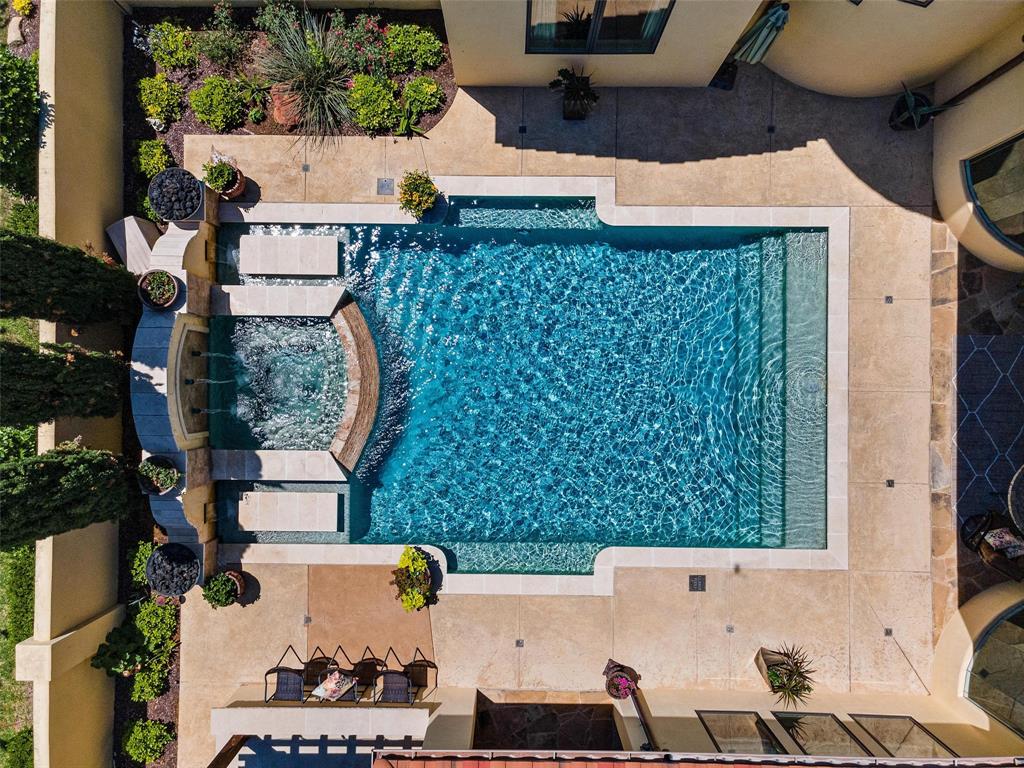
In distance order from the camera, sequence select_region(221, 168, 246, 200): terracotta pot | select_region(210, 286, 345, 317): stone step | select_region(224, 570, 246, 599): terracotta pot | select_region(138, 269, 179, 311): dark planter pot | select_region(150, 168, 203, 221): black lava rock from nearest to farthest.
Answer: select_region(138, 269, 179, 311): dark planter pot < select_region(150, 168, 203, 221): black lava rock < select_region(221, 168, 246, 200): terracotta pot < select_region(224, 570, 246, 599): terracotta pot < select_region(210, 286, 345, 317): stone step

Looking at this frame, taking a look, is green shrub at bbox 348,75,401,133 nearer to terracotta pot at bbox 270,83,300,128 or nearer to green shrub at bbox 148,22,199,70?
terracotta pot at bbox 270,83,300,128

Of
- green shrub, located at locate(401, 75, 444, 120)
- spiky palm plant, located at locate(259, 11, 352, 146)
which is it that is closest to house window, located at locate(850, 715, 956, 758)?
green shrub, located at locate(401, 75, 444, 120)

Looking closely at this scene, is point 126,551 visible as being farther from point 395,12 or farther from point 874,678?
point 874,678

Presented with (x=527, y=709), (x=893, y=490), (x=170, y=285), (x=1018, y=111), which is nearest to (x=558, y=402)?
(x=527, y=709)

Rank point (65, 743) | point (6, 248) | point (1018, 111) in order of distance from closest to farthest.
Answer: point (6, 248) < point (1018, 111) < point (65, 743)

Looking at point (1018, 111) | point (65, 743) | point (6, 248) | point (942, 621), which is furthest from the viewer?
point (942, 621)

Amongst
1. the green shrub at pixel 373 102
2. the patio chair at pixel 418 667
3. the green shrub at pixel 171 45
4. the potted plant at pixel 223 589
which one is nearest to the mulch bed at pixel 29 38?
the green shrub at pixel 171 45
